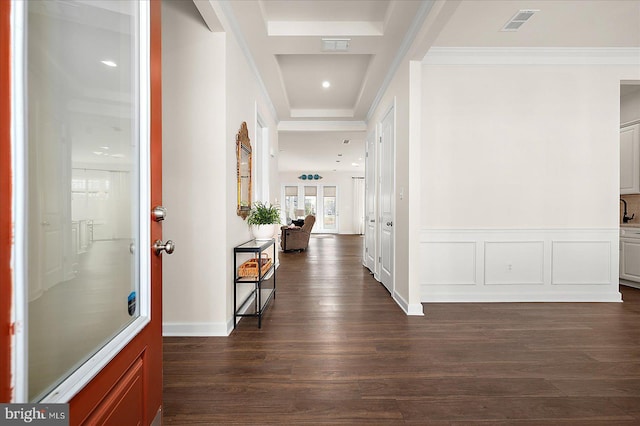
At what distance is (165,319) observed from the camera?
2.63 m

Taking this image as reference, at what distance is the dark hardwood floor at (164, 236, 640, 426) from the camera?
1651 mm

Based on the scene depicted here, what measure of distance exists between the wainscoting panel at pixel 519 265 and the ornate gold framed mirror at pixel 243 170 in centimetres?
198

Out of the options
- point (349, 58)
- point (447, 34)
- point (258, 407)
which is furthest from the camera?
point (349, 58)

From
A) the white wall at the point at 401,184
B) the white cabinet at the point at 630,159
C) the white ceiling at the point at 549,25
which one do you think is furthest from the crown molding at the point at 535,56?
the white cabinet at the point at 630,159

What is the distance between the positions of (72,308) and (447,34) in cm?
368

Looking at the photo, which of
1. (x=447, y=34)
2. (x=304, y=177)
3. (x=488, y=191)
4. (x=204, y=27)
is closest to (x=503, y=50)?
(x=447, y=34)

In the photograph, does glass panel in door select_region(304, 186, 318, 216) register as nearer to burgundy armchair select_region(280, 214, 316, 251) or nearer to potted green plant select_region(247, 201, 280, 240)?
burgundy armchair select_region(280, 214, 316, 251)

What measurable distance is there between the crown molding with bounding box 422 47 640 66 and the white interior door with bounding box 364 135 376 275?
184cm

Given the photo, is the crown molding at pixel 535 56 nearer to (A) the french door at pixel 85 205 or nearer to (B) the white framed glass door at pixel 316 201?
(A) the french door at pixel 85 205

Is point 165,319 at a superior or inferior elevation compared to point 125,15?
inferior

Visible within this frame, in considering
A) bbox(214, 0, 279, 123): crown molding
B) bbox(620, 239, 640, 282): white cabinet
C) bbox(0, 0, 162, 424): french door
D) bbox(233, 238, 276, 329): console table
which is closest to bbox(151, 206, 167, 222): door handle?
bbox(0, 0, 162, 424): french door

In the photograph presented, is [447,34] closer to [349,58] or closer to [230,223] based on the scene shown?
[349,58]

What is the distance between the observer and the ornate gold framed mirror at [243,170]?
9.86ft

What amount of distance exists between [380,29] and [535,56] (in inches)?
73.8
